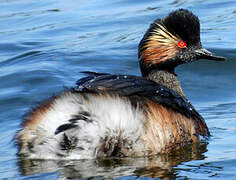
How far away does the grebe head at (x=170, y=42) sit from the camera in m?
6.42

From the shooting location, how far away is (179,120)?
19.5ft

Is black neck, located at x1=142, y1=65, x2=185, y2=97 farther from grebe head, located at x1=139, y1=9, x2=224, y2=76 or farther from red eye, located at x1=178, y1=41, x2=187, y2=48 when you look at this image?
red eye, located at x1=178, y1=41, x2=187, y2=48

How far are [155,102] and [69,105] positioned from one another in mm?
823

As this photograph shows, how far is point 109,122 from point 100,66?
4.40 meters

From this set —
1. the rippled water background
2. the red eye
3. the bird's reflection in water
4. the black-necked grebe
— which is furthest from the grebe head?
the bird's reflection in water

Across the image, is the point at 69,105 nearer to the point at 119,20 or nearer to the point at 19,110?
the point at 19,110

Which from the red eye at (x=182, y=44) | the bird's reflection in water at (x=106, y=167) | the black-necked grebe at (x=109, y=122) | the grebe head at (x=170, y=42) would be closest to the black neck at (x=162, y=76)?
the grebe head at (x=170, y=42)

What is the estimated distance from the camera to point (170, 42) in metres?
6.63

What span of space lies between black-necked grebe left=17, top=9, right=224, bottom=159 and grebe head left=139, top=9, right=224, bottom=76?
0.62 metres

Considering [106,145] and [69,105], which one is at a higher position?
[69,105]

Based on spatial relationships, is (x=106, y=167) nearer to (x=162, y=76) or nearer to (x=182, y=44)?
(x=162, y=76)

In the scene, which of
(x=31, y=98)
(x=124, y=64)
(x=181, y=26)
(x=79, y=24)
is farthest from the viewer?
(x=79, y=24)

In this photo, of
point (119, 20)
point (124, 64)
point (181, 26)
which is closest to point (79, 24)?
point (119, 20)

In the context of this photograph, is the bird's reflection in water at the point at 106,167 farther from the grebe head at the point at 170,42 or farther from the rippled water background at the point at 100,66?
the grebe head at the point at 170,42
